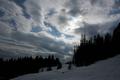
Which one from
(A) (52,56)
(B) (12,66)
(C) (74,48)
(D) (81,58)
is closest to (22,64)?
(B) (12,66)

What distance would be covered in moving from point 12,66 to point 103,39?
224ft

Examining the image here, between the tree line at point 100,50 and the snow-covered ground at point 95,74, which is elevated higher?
the tree line at point 100,50

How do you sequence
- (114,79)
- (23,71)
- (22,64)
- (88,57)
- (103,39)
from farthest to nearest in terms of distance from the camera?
(22,64)
(23,71)
(103,39)
(88,57)
(114,79)

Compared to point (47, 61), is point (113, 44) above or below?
above

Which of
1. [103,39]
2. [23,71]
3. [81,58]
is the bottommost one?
[23,71]

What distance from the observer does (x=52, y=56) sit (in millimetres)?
131250

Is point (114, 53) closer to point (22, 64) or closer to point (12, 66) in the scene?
point (22, 64)

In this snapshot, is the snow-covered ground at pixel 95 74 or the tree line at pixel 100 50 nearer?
the snow-covered ground at pixel 95 74

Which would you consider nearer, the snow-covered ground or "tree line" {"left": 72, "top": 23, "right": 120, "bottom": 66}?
the snow-covered ground

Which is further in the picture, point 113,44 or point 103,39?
point 103,39

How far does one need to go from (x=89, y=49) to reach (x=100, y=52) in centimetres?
910

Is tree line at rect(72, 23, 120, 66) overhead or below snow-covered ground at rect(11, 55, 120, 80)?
overhead

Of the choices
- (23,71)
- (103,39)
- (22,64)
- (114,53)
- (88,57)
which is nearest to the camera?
(114,53)

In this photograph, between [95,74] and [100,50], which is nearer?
[95,74]
